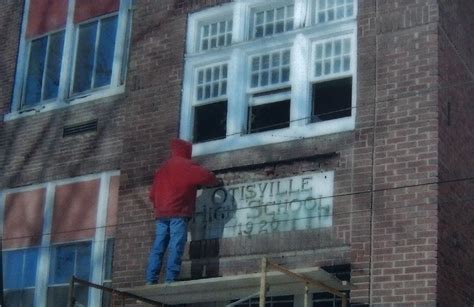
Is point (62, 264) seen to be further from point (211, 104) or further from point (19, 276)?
point (211, 104)

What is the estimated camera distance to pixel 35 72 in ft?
61.9

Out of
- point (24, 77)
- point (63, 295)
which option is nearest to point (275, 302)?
point (63, 295)

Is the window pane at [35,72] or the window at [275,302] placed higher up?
the window pane at [35,72]

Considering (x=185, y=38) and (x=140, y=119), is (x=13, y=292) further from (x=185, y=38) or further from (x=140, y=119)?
(x=185, y=38)

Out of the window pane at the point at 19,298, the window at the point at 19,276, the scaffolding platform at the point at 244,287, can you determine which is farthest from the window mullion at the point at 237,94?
the window pane at the point at 19,298

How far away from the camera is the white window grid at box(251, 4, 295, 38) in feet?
51.0

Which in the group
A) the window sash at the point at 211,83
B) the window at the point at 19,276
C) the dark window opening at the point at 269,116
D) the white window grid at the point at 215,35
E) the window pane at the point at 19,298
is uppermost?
the white window grid at the point at 215,35

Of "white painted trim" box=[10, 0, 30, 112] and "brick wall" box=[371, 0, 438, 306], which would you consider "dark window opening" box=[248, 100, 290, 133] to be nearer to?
"brick wall" box=[371, 0, 438, 306]

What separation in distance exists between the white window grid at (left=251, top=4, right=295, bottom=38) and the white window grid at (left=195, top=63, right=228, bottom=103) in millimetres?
693

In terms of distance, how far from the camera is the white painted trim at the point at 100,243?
53.2ft

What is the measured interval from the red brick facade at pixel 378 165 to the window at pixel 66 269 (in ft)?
2.97

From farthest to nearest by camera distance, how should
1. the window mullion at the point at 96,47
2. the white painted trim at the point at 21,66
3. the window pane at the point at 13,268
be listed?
1. the white painted trim at the point at 21,66
2. the window mullion at the point at 96,47
3. the window pane at the point at 13,268

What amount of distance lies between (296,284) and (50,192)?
5.50 m

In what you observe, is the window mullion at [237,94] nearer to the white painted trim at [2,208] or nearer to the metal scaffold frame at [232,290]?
the metal scaffold frame at [232,290]
